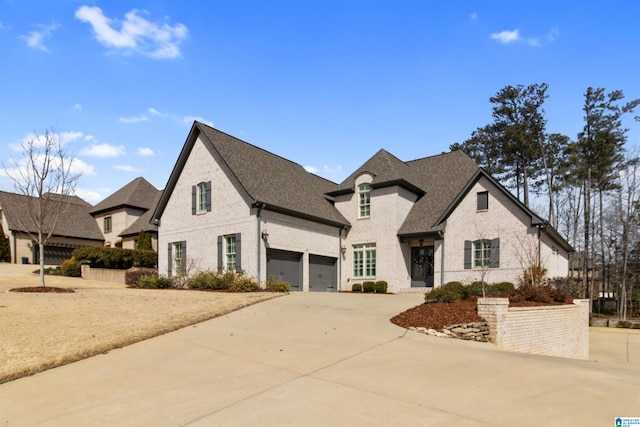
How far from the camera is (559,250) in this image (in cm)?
2320

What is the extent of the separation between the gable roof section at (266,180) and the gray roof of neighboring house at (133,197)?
37.2 feet

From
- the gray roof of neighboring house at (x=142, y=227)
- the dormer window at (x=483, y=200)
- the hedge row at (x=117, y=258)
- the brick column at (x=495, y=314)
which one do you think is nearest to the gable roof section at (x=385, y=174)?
the dormer window at (x=483, y=200)

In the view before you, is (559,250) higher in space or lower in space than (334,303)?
higher

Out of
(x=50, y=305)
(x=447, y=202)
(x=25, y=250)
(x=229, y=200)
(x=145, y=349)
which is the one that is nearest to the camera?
(x=145, y=349)

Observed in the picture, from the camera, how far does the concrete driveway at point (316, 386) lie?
5078 millimetres

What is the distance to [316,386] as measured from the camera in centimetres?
617

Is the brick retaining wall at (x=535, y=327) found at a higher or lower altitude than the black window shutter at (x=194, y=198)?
lower

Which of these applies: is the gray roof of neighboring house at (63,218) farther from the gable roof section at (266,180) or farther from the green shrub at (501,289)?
the green shrub at (501,289)

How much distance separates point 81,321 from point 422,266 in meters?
17.0

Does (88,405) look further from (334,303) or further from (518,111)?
(518,111)

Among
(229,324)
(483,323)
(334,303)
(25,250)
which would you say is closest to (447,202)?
(334,303)

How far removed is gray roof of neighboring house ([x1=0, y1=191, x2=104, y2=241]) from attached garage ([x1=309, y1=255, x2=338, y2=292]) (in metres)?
21.3

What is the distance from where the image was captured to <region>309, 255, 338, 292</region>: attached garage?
22781 mm

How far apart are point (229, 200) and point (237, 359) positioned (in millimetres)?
13785
